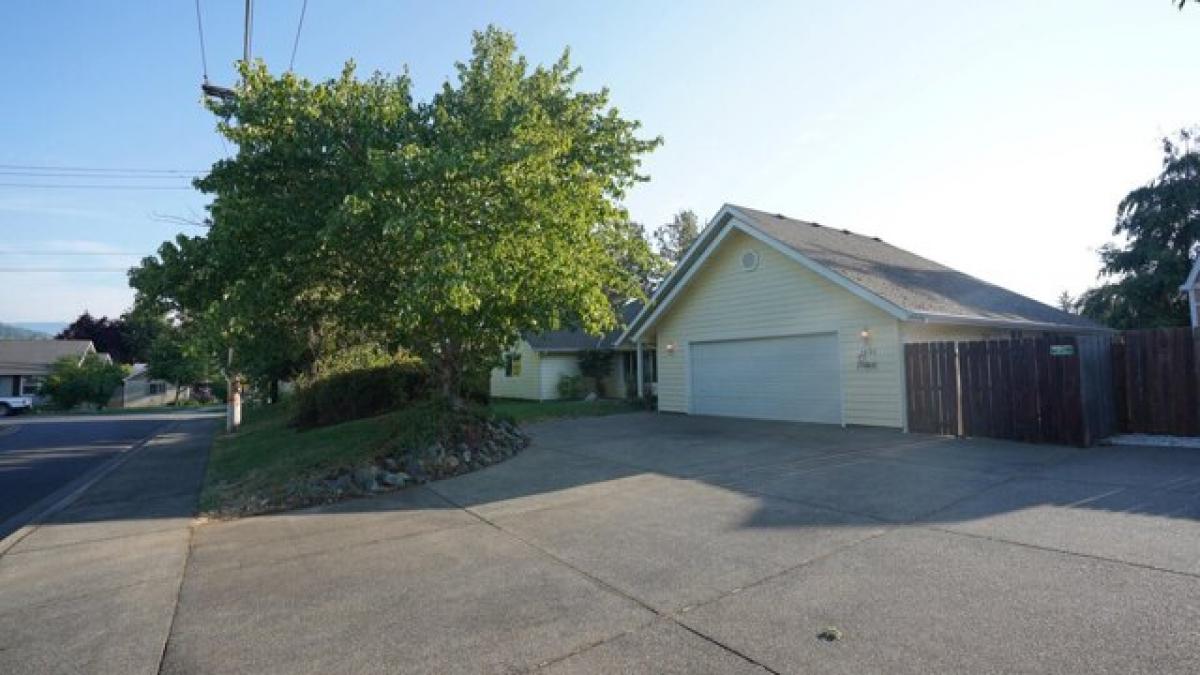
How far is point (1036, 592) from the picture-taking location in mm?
4254

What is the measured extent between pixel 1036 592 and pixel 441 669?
387 cm

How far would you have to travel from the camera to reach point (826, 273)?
13.5m

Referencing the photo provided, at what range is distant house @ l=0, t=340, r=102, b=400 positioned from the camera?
4869cm

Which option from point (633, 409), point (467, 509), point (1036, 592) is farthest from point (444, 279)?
point (633, 409)

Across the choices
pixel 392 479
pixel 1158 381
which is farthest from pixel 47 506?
pixel 1158 381

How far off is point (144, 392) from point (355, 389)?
49486 millimetres

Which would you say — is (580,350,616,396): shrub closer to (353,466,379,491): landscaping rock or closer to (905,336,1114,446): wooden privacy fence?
(905,336,1114,446): wooden privacy fence

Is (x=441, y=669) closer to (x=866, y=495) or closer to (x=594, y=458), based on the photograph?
(x=866, y=495)

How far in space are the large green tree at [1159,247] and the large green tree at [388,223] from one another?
26.1 meters

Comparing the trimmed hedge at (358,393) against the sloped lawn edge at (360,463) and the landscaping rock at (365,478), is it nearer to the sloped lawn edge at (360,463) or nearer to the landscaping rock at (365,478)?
Result: the sloped lawn edge at (360,463)

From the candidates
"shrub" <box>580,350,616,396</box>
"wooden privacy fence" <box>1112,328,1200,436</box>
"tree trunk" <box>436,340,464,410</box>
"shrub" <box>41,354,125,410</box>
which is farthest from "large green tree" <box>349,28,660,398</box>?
"shrub" <box>41,354,125,410</box>

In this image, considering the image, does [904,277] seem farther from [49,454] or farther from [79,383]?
[79,383]

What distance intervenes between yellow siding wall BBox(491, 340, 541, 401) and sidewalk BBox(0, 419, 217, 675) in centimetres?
1658

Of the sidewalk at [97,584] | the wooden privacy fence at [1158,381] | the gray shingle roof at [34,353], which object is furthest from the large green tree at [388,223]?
the gray shingle roof at [34,353]
